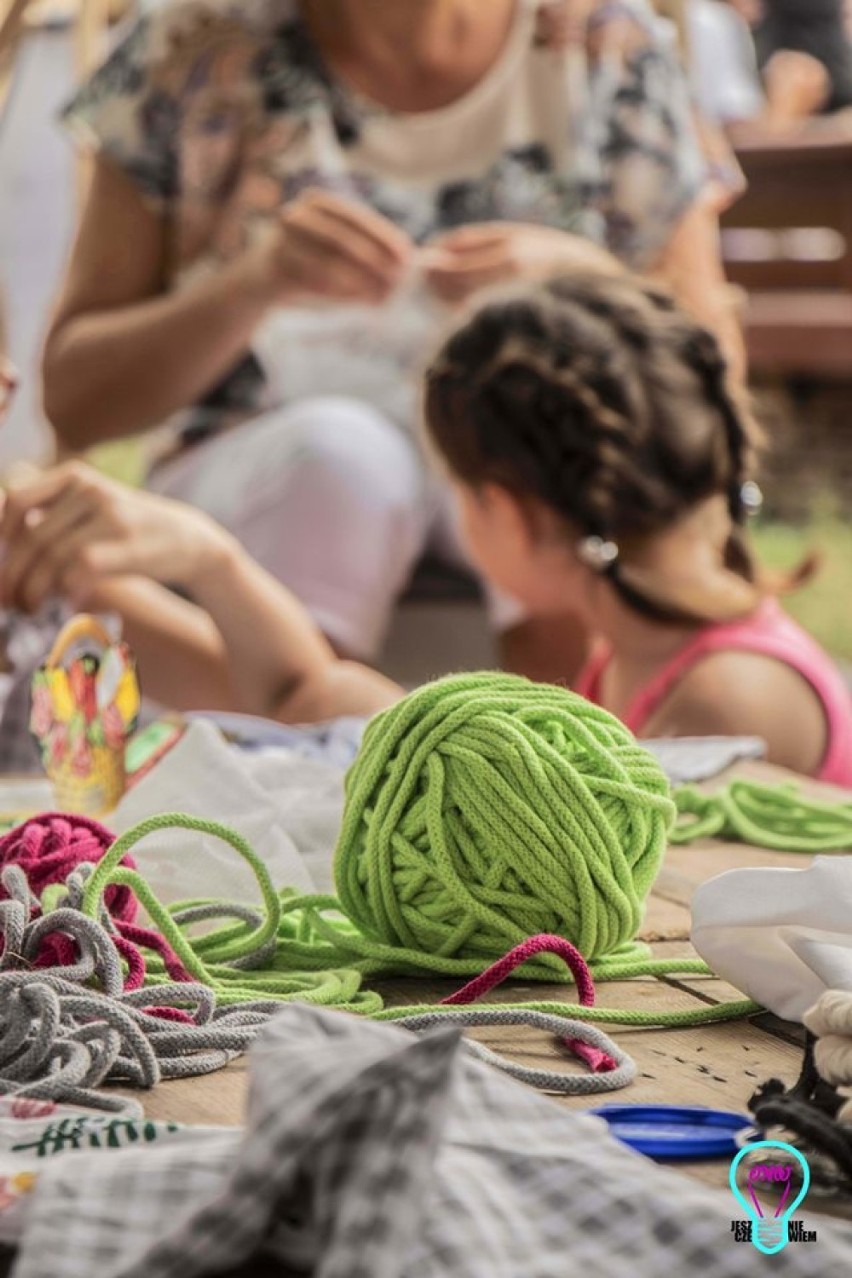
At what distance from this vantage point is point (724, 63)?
4.80 metres

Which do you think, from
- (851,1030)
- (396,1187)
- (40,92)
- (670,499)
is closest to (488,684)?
(851,1030)

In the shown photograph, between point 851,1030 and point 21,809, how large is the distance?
0.66 meters

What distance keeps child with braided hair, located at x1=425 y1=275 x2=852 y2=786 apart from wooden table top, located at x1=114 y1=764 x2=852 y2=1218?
734mm

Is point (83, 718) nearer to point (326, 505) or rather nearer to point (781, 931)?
point (781, 931)

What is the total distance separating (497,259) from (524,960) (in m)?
1.25

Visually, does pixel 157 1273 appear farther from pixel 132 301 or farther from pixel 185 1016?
pixel 132 301

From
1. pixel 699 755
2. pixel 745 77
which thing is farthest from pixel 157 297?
pixel 745 77

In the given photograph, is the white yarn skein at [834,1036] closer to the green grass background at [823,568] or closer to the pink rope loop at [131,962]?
the pink rope loop at [131,962]

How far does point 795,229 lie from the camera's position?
14.0 feet

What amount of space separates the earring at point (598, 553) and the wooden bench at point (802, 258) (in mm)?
2598

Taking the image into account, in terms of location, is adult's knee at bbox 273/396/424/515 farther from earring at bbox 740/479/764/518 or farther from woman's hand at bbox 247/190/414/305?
earring at bbox 740/479/764/518

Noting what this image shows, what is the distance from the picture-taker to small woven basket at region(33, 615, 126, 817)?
103 centimetres

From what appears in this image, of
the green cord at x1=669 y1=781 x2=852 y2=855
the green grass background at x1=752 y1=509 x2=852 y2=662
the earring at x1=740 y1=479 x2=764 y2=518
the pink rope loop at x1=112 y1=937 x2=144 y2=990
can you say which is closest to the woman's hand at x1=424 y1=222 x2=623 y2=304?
the earring at x1=740 y1=479 x2=764 y2=518

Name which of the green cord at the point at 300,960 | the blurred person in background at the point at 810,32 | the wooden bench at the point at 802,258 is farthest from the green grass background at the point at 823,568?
the green cord at the point at 300,960
